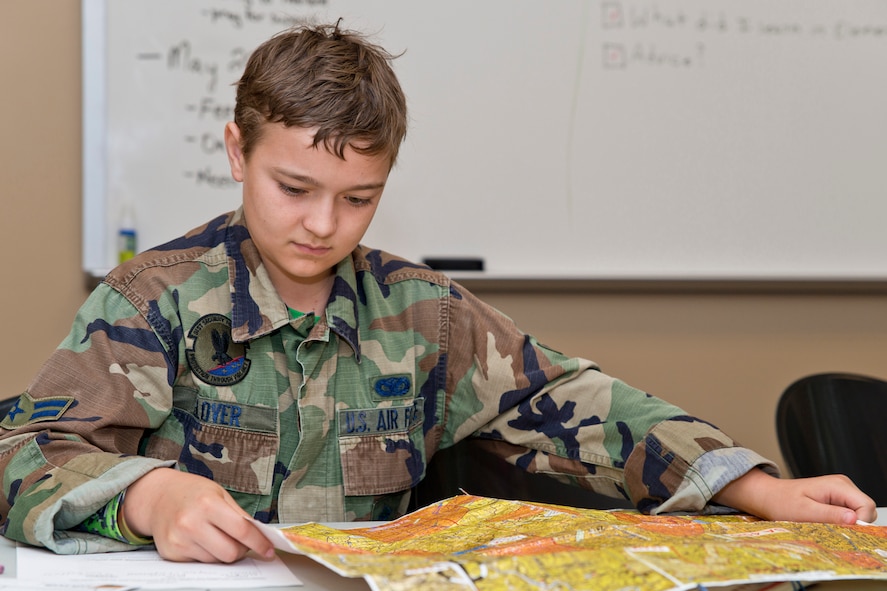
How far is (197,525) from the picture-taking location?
2.33ft

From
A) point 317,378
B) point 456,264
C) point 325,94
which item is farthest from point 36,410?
point 456,264

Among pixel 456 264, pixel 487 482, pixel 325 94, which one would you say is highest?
Result: pixel 325 94

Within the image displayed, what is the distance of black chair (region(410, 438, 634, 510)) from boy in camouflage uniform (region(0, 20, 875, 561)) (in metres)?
0.04

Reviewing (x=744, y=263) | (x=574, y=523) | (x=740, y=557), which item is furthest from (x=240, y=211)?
(x=744, y=263)

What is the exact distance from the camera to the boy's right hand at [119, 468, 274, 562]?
2.32 ft

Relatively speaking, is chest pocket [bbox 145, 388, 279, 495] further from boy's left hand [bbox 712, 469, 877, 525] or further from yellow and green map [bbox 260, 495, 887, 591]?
boy's left hand [bbox 712, 469, 877, 525]

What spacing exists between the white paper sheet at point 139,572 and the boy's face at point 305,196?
35 cm

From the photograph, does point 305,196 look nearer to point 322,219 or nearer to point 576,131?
point 322,219

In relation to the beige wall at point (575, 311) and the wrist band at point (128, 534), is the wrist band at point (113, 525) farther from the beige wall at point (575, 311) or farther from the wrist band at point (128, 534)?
the beige wall at point (575, 311)

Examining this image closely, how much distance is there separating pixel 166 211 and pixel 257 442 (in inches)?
35.3

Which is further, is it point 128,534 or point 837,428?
point 837,428

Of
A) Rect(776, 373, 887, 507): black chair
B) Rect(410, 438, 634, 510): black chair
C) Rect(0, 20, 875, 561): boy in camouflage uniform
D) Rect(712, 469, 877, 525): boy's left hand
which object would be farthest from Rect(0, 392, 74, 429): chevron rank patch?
Rect(776, 373, 887, 507): black chair

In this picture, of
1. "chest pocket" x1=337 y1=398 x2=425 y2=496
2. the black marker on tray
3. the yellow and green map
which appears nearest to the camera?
the yellow and green map

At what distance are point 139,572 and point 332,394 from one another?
41cm
